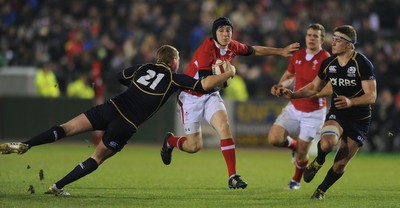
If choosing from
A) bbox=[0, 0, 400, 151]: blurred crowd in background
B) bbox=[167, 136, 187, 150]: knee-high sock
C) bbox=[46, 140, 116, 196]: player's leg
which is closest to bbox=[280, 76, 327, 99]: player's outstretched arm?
bbox=[167, 136, 187, 150]: knee-high sock

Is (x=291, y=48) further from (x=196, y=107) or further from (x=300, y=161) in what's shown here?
(x=300, y=161)

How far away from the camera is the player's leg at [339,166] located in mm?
11000

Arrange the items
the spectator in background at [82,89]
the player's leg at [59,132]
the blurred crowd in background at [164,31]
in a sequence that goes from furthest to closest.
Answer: the spectator in background at [82,89] → the blurred crowd in background at [164,31] → the player's leg at [59,132]

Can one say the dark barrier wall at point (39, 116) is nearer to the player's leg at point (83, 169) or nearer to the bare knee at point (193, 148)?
the bare knee at point (193, 148)

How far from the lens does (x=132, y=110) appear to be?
10.8 metres

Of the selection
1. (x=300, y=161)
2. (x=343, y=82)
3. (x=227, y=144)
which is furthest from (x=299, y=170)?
(x=343, y=82)

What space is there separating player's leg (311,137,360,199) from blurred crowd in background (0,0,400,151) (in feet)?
38.6

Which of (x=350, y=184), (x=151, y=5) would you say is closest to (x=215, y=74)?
(x=350, y=184)

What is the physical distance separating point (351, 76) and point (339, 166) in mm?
1157

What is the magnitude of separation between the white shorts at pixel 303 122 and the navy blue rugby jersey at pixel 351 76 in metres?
1.71

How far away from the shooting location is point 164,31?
83.5 feet

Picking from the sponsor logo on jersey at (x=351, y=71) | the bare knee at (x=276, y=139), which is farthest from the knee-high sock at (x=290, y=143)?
the sponsor logo on jersey at (x=351, y=71)

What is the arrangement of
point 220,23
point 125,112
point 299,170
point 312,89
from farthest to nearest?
point 299,170 → point 220,23 → point 312,89 → point 125,112

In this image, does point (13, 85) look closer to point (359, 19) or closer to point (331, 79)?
point (359, 19)
